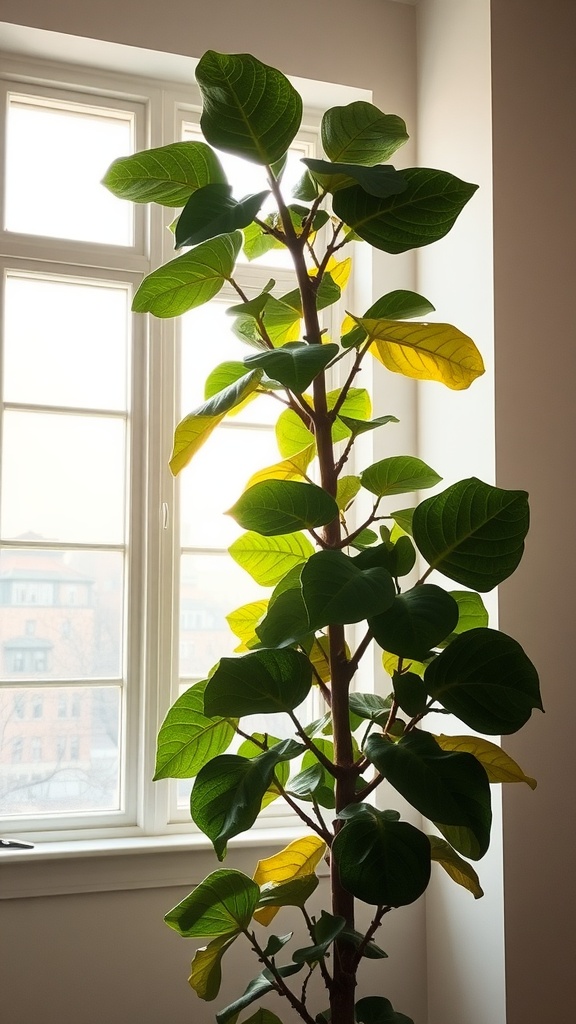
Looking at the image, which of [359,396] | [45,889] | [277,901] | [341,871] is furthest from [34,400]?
[341,871]

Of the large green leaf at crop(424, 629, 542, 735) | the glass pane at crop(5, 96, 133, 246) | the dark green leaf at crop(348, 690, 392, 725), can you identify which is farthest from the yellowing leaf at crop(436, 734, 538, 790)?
the glass pane at crop(5, 96, 133, 246)

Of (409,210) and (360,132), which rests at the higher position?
(360,132)

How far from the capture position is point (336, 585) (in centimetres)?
132

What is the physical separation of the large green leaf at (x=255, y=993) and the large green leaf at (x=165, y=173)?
124 centimetres

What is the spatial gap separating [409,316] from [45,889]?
1.51 meters

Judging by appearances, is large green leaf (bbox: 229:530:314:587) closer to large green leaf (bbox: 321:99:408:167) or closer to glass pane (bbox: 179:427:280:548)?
large green leaf (bbox: 321:99:408:167)

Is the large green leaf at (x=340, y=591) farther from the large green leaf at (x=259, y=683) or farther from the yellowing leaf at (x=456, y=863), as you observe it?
the yellowing leaf at (x=456, y=863)

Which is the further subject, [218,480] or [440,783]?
[218,480]

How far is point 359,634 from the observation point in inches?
104

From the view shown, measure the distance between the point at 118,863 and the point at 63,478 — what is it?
936 mm

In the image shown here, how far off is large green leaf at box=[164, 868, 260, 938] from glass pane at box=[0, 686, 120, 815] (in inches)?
35.2

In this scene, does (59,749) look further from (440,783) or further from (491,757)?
(440,783)

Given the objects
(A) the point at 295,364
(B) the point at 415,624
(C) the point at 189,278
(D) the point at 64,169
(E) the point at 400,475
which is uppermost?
(D) the point at 64,169

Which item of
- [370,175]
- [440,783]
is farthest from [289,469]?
[440,783]
